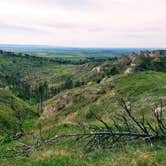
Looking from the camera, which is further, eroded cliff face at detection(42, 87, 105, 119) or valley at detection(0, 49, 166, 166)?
eroded cliff face at detection(42, 87, 105, 119)

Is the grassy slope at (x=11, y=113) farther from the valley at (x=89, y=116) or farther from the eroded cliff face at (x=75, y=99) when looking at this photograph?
the eroded cliff face at (x=75, y=99)

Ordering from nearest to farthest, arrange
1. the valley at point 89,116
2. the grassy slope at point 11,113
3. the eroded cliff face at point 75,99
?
the valley at point 89,116
the eroded cliff face at point 75,99
the grassy slope at point 11,113

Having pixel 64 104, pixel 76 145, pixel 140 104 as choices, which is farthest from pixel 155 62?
pixel 76 145

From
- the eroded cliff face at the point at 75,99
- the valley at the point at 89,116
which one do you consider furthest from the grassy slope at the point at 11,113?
the eroded cliff face at the point at 75,99

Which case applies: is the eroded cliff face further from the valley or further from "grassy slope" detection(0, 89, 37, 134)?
"grassy slope" detection(0, 89, 37, 134)

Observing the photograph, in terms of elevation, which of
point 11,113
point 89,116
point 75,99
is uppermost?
point 89,116

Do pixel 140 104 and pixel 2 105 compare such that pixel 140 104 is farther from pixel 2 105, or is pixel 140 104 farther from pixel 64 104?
pixel 2 105

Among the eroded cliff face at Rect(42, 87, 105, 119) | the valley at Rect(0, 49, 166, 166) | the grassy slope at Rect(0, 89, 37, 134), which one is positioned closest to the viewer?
the valley at Rect(0, 49, 166, 166)

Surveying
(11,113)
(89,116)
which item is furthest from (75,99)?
(11,113)

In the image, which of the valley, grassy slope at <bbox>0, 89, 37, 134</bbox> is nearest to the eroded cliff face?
the valley

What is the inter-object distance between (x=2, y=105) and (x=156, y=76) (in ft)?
182

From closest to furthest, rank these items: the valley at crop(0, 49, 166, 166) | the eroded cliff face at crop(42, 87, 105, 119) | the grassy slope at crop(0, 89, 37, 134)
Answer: the valley at crop(0, 49, 166, 166) < the eroded cliff face at crop(42, 87, 105, 119) < the grassy slope at crop(0, 89, 37, 134)

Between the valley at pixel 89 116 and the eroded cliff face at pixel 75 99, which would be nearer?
the valley at pixel 89 116

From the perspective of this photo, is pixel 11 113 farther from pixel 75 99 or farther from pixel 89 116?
pixel 89 116
